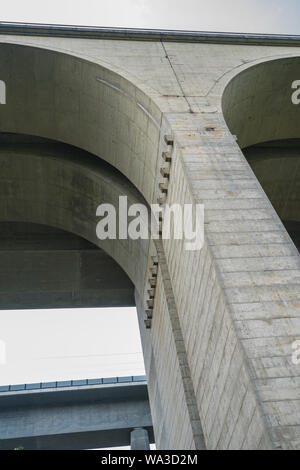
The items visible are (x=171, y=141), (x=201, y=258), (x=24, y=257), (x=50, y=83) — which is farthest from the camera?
(x=24, y=257)

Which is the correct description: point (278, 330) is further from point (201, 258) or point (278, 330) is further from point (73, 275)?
point (73, 275)

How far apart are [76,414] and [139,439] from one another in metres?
4.12

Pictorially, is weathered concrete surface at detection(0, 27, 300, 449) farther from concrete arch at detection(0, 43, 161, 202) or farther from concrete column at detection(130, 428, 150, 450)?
concrete column at detection(130, 428, 150, 450)

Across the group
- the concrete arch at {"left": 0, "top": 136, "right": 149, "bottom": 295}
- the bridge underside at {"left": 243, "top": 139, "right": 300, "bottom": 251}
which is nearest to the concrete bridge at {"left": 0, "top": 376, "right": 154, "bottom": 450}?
the concrete arch at {"left": 0, "top": 136, "right": 149, "bottom": 295}

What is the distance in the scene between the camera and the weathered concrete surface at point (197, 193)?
6.55 m

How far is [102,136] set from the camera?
537 inches

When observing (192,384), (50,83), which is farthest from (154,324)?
(50,83)

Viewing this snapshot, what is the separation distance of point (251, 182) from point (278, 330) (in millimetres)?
3569
